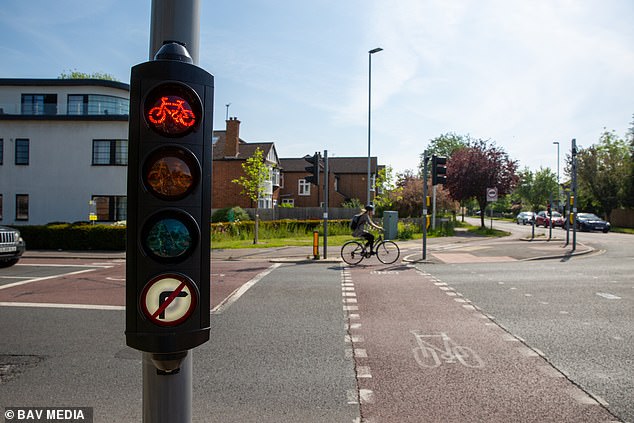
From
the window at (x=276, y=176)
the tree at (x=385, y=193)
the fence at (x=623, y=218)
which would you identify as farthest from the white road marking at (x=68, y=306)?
the fence at (x=623, y=218)

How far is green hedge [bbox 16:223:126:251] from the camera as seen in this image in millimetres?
22500

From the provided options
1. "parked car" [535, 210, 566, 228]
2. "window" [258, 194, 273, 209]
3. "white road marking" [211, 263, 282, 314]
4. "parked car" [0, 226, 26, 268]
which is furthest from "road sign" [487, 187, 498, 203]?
"parked car" [535, 210, 566, 228]

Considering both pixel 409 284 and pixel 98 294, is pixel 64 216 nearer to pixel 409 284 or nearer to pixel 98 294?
pixel 98 294

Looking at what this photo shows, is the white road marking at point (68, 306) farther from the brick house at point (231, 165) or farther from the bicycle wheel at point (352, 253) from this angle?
the brick house at point (231, 165)

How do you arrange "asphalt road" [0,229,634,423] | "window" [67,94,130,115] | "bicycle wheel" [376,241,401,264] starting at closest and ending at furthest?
"asphalt road" [0,229,634,423], "bicycle wheel" [376,241,401,264], "window" [67,94,130,115]

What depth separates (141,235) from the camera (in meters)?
1.74

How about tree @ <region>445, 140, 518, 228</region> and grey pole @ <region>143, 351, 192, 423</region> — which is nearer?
grey pole @ <region>143, 351, 192, 423</region>

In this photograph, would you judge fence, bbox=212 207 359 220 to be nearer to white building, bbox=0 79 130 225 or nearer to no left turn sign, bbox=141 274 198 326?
white building, bbox=0 79 130 225

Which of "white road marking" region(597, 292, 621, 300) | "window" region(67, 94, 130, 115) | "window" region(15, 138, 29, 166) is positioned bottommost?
"white road marking" region(597, 292, 621, 300)

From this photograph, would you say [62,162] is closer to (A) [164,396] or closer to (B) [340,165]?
(A) [164,396]

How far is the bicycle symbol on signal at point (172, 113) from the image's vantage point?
178 cm

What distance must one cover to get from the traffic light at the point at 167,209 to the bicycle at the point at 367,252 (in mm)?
14647

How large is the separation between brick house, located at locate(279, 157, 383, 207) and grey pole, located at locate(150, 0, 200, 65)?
51.7 m

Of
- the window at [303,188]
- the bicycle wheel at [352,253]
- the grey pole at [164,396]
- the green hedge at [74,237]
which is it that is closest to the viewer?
the grey pole at [164,396]
